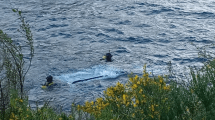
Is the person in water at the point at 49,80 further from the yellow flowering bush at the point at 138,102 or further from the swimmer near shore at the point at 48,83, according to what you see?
the yellow flowering bush at the point at 138,102

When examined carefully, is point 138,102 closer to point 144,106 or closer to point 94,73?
point 144,106

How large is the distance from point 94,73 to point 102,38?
237cm

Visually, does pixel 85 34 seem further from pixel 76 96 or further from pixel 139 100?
pixel 139 100

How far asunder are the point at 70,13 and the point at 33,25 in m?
1.73

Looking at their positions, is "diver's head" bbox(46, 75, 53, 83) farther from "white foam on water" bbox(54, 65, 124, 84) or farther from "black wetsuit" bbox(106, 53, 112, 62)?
"black wetsuit" bbox(106, 53, 112, 62)

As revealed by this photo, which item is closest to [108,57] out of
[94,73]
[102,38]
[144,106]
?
[94,73]

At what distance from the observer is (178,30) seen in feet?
35.4

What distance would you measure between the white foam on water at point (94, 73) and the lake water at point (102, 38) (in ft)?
0.08

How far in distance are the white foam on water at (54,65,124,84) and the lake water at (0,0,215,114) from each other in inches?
1.0

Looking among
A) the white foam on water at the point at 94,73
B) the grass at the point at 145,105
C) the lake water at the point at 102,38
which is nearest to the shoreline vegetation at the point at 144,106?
the grass at the point at 145,105

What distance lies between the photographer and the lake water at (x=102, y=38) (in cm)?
816

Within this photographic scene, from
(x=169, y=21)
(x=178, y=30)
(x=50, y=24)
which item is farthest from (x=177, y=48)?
(x=50, y=24)

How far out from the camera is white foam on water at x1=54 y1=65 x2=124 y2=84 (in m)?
8.22

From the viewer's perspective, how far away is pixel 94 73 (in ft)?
27.6
